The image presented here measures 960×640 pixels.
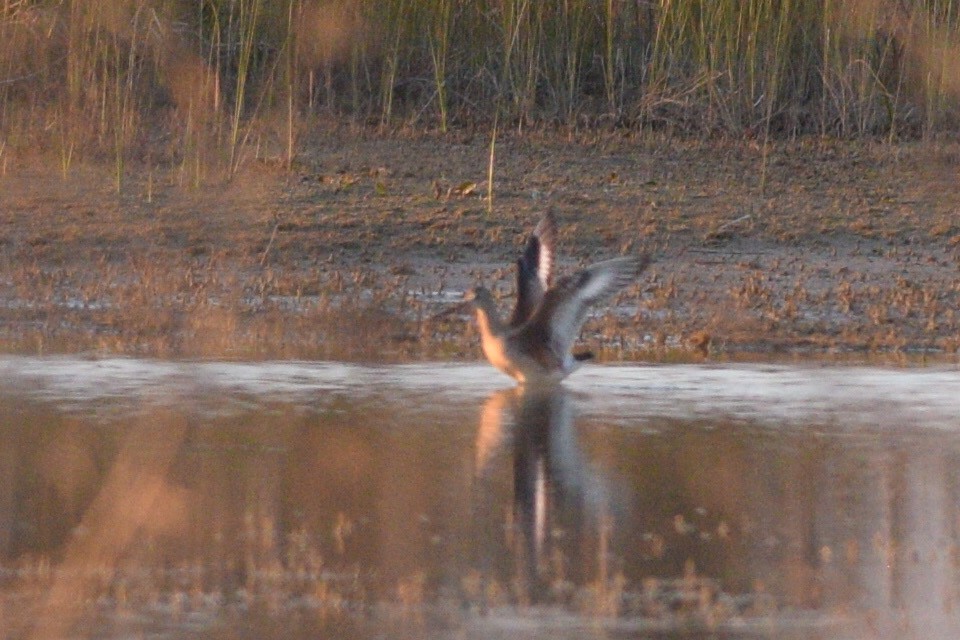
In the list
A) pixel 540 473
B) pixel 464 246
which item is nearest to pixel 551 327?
pixel 540 473

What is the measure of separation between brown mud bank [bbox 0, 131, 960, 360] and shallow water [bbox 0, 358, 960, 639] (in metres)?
1.08

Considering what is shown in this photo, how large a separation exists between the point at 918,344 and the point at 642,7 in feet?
18.1

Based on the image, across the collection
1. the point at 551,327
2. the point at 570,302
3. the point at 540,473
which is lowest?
the point at 540,473

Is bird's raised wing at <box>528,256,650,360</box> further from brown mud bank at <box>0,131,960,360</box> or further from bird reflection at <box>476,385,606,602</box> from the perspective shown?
brown mud bank at <box>0,131,960,360</box>

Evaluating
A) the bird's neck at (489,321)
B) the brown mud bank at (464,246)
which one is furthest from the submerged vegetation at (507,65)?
the bird's neck at (489,321)

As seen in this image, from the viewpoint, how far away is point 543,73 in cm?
1350

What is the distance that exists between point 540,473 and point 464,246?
4839 millimetres

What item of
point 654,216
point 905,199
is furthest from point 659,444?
point 905,199

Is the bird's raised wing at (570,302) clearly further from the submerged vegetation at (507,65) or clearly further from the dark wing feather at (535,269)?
the submerged vegetation at (507,65)

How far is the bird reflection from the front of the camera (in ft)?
16.1

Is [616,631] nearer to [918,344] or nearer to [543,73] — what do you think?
[918,344]

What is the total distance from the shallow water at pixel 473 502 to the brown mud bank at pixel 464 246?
1.08 meters

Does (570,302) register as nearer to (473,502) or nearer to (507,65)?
(473,502)

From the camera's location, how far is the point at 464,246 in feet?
35.3
